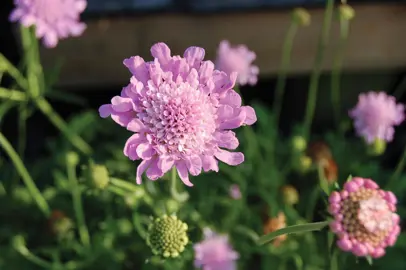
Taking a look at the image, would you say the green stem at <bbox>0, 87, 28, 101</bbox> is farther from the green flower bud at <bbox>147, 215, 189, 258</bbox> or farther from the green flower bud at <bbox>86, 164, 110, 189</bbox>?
the green flower bud at <bbox>147, 215, 189, 258</bbox>

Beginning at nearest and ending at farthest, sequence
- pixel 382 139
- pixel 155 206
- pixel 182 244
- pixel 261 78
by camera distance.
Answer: pixel 182 244, pixel 155 206, pixel 382 139, pixel 261 78

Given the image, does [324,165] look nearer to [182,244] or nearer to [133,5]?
[182,244]

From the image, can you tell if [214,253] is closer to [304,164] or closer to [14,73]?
[304,164]

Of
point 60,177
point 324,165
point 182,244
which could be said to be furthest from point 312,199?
point 60,177

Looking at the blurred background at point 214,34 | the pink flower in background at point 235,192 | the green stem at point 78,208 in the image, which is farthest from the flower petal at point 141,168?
the blurred background at point 214,34

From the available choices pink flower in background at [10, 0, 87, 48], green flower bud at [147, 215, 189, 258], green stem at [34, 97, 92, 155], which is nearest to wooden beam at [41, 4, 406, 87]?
green stem at [34, 97, 92, 155]
